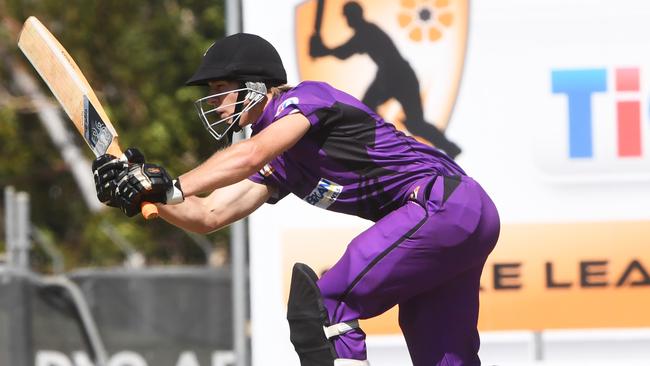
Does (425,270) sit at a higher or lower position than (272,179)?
lower

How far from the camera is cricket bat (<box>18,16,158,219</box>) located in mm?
4777

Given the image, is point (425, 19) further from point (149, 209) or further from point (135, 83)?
point (135, 83)

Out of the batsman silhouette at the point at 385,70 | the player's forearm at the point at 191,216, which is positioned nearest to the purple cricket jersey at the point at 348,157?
the player's forearm at the point at 191,216

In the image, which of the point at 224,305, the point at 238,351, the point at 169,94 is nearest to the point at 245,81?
the point at 238,351

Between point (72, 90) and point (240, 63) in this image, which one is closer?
point (240, 63)

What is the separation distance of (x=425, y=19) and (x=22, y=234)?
2.97 m

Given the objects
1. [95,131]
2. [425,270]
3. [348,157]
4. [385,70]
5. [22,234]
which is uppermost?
[385,70]

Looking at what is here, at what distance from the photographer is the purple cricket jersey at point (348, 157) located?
4.80m

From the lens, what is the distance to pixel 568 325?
6.44 meters

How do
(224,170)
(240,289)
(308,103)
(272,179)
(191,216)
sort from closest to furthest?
1. (224,170)
2. (308,103)
3. (191,216)
4. (272,179)
5. (240,289)

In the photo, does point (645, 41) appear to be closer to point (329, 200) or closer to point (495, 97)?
Answer: point (495, 97)

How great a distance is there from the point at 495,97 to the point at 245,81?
1946 millimetres

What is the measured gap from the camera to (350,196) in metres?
4.93

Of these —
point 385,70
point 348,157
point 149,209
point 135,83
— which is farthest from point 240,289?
point 135,83
